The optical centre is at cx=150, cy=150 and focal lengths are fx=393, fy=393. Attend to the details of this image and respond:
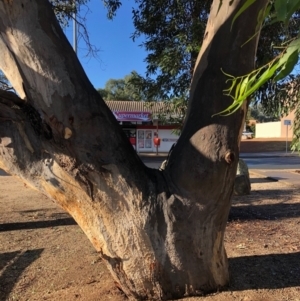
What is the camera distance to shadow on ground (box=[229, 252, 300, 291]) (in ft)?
13.0

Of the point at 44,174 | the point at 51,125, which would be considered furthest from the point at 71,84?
the point at 44,174

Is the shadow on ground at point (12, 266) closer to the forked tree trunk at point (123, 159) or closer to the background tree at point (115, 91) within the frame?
the forked tree trunk at point (123, 159)

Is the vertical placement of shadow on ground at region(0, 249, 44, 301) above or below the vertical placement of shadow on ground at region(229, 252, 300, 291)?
below

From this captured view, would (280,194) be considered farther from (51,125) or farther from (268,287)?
(51,125)

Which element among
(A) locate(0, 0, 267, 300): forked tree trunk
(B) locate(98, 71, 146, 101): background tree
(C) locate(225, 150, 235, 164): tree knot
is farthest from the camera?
(B) locate(98, 71, 146, 101): background tree

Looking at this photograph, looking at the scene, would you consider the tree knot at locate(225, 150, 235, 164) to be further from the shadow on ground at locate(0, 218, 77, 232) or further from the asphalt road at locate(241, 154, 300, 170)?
the asphalt road at locate(241, 154, 300, 170)

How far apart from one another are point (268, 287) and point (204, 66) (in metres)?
2.25

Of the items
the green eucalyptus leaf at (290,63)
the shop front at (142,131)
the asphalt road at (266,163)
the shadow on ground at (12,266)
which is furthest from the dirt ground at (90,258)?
the shop front at (142,131)

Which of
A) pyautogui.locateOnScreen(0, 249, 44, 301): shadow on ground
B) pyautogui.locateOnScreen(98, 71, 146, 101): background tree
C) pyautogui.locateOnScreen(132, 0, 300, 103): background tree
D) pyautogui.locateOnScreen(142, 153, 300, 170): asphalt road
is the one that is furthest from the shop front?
pyautogui.locateOnScreen(0, 249, 44, 301): shadow on ground

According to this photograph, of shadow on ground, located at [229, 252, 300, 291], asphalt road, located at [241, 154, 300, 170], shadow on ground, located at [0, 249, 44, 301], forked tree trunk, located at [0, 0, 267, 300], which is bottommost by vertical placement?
asphalt road, located at [241, 154, 300, 170]

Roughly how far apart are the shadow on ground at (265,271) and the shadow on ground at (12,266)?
229 cm

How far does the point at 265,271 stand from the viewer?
4.32 meters

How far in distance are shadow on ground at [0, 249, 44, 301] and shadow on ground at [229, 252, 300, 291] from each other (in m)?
2.29

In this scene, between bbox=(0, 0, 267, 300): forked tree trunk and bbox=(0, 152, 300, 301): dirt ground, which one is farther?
A: bbox=(0, 152, 300, 301): dirt ground
